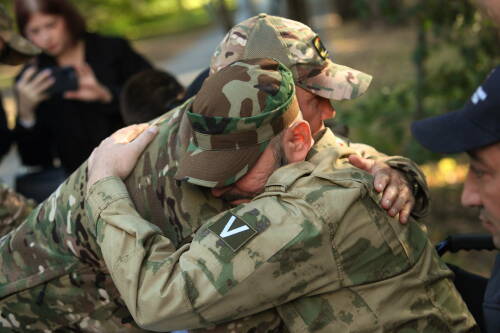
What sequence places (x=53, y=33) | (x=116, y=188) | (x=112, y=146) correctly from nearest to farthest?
(x=116, y=188) < (x=112, y=146) < (x=53, y=33)

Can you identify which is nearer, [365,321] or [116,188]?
[365,321]

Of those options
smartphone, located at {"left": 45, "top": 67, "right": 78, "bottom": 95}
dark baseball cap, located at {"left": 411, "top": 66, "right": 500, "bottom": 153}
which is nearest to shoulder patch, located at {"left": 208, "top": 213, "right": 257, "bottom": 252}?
dark baseball cap, located at {"left": 411, "top": 66, "right": 500, "bottom": 153}

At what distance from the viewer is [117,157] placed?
2.09m

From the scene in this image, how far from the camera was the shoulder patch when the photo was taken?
168 cm

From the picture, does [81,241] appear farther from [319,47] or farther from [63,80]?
[63,80]

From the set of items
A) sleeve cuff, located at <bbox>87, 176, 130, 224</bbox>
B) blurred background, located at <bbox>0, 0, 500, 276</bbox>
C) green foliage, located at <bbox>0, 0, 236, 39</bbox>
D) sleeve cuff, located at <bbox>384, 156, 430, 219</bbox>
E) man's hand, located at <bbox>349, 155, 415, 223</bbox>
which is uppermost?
sleeve cuff, located at <bbox>87, 176, 130, 224</bbox>

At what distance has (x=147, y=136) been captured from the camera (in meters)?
2.13

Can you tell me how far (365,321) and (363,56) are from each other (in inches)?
414

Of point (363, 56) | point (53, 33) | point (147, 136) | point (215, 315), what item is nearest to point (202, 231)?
point (215, 315)

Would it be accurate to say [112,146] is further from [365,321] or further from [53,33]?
[53,33]

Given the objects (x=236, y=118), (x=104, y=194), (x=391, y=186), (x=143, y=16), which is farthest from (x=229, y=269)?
(x=143, y=16)

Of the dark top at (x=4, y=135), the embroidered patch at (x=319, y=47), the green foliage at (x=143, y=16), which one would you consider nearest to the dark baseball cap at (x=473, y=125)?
the embroidered patch at (x=319, y=47)

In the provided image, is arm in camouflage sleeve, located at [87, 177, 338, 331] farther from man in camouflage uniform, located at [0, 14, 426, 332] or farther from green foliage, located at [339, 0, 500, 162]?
green foliage, located at [339, 0, 500, 162]

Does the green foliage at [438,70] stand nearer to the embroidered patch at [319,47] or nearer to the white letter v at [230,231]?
the embroidered patch at [319,47]
